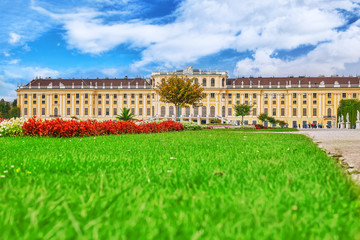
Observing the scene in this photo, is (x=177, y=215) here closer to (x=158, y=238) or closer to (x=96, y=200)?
(x=158, y=238)

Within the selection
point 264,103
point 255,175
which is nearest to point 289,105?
point 264,103

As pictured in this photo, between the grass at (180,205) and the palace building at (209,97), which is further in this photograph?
the palace building at (209,97)

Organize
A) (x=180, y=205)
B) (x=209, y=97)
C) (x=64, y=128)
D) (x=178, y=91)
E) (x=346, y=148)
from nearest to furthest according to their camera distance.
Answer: (x=180, y=205) → (x=346, y=148) → (x=64, y=128) → (x=178, y=91) → (x=209, y=97)

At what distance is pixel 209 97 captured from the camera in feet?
237

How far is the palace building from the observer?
2817 inches

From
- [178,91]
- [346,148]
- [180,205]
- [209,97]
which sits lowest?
[346,148]

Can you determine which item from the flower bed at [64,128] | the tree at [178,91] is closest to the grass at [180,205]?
the flower bed at [64,128]

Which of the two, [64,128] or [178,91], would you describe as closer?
[64,128]

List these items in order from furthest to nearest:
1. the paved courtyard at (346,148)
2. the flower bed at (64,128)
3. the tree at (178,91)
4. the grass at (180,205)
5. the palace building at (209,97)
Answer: the palace building at (209,97), the tree at (178,91), the flower bed at (64,128), the paved courtyard at (346,148), the grass at (180,205)

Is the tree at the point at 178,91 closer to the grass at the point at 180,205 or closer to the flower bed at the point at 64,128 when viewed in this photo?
the flower bed at the point at 64,128

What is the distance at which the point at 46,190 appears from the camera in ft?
7.25

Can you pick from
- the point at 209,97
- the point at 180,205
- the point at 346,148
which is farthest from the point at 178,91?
the point at 209,97

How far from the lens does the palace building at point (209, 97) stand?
71562 millimetres

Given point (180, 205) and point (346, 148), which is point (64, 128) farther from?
point (180, 205)
